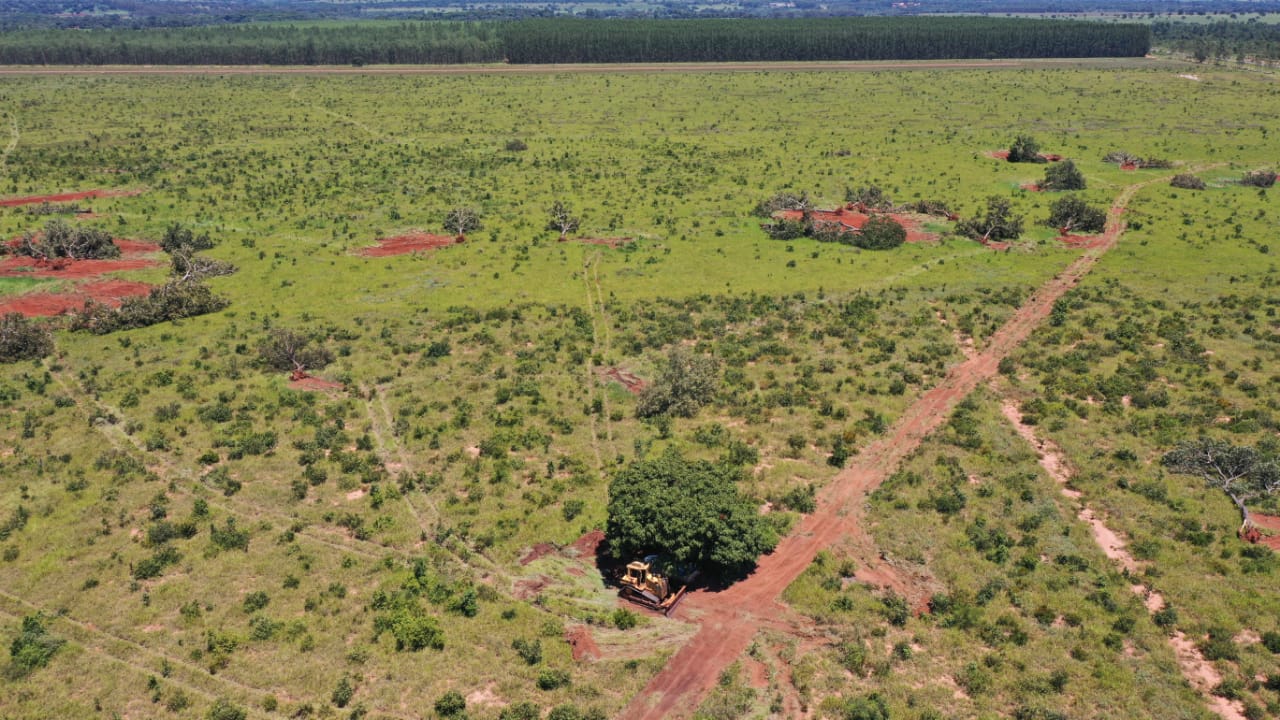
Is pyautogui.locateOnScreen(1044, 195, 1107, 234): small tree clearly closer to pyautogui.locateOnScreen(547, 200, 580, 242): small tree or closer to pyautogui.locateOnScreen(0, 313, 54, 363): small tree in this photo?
pyautogui.locateOnScreen(547, 200, 580, 242): small tree

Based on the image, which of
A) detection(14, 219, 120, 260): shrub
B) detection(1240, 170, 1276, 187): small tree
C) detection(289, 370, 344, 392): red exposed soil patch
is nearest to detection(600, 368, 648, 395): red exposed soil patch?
detection(289, 370, 344, 392): red exposed soil patch

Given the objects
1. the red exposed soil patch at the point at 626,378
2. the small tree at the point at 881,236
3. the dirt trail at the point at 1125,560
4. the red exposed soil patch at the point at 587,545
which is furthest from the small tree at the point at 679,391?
the small tree at the point at 881,236

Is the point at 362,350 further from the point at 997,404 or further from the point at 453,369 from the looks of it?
the point at 997,404

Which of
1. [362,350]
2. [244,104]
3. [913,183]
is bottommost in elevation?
[362,350]

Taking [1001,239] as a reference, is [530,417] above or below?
below

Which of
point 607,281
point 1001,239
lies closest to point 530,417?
point 607,281

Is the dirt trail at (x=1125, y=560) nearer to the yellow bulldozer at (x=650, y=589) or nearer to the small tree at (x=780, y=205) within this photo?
the yellow bulldozer at (x=650, y=589)

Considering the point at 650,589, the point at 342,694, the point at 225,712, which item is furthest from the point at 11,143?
the point at 650,589
